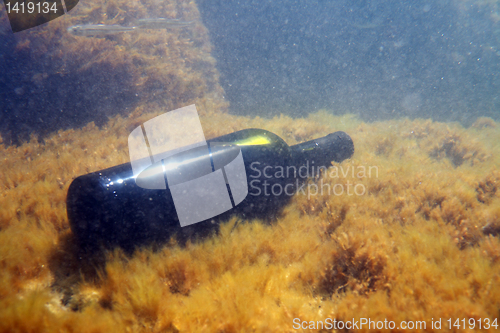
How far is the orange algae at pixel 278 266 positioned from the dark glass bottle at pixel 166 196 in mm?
167

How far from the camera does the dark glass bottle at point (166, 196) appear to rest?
1.74m

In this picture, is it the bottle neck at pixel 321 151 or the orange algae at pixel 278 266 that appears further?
the bottle neck at pixel 321 151

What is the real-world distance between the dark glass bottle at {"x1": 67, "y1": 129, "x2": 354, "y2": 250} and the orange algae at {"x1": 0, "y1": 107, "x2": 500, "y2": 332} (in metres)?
0.17

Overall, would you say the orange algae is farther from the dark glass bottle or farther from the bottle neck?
the bottle neck

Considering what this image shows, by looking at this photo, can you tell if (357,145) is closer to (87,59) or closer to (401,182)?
(401,182)

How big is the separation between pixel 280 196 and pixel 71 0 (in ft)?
29.1

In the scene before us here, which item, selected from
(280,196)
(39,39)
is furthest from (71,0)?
(280,196)

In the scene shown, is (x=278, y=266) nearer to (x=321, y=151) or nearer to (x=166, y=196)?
(x=166, y=196)

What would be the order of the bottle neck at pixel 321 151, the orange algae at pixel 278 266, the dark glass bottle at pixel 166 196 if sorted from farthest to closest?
1. the bottle neck at pixel 321 151
2. the dark glass bottle at pixel 166 196
3. the orange algae at pixel 278 266

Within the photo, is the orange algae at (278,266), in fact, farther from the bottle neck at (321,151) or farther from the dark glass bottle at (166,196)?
the bottle neck at (321,151)

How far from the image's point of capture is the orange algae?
4.38 feet

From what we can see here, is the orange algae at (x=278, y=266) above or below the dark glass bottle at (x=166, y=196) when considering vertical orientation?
below

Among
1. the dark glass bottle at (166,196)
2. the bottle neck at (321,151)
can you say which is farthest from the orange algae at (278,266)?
the bottle neck at (321,151)

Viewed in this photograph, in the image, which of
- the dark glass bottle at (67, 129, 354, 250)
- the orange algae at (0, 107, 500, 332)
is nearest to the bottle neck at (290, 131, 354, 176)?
the dark glass bottle at (67, 129, 354, 250)
